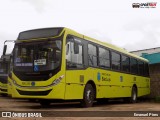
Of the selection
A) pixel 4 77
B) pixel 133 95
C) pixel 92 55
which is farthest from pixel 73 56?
pixel 4 77

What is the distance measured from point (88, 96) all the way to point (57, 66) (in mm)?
2311

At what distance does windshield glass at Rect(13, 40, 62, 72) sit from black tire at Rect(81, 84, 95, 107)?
2.06 m

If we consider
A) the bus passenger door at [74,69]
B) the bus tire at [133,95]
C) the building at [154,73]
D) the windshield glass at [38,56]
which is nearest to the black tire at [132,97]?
the bus tire at [133,95]

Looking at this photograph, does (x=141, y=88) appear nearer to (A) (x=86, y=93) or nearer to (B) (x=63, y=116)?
(A) (x=86, y=93)

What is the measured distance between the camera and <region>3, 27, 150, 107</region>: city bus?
37.9 ft

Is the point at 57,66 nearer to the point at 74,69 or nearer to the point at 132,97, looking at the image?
the point at 74,69

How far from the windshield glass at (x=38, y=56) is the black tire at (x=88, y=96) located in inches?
81.3

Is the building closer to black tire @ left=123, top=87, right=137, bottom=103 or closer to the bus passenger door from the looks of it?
black tire @ left=123, top=87, right=137, bottom=103

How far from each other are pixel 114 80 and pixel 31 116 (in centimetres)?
786

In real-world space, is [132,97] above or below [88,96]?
below

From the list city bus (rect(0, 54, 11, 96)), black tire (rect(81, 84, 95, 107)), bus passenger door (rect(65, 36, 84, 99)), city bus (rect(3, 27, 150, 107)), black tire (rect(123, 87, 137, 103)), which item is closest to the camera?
city bus (rect(3, 27, 150, 107))

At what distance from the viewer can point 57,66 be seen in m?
11.5

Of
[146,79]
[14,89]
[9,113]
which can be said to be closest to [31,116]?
[9,113]

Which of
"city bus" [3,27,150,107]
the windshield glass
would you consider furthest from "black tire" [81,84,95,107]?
the windshield glass
